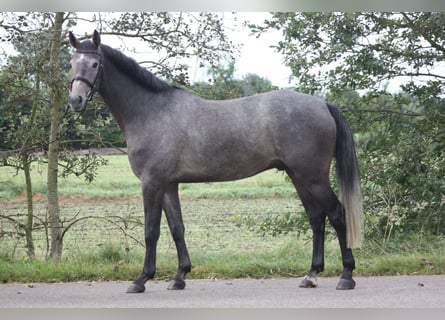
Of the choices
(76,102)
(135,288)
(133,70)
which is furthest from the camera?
(133,70)

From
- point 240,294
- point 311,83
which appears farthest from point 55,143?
point 240,294

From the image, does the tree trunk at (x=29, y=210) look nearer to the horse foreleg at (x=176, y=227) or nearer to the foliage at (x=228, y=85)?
the foliage at (x=228, y=85)

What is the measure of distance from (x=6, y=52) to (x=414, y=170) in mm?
4008

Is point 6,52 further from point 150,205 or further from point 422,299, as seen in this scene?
point 422,299

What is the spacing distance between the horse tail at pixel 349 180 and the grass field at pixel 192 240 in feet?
2.67

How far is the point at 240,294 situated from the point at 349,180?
1.15 m

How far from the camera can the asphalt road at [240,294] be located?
16.5 ft

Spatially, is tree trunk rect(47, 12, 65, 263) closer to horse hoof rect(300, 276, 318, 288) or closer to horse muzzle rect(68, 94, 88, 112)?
horse muzzle rect(68, 94, 88, 112)

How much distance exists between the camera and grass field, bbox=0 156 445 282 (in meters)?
6.13

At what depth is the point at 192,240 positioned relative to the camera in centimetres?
752

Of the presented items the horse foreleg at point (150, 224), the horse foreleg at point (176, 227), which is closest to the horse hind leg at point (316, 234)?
the horse foreleg at point (176, 227)

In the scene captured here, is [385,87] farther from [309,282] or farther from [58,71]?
[58,71]

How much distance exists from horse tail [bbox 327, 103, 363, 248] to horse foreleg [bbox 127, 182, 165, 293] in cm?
133

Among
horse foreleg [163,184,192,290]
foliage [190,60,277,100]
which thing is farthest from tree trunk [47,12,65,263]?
horse foreleg [163,184,192,290]
